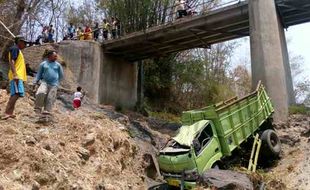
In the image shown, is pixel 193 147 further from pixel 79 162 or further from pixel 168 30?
pixel 168 30

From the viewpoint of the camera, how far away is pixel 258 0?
19.2 metres

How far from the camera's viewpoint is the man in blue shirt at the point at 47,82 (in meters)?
9.62

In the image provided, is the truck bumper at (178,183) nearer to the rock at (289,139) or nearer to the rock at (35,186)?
the rock at (35,186)

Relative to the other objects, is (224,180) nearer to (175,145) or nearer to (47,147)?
(175,145)

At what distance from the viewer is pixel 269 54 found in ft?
61.3

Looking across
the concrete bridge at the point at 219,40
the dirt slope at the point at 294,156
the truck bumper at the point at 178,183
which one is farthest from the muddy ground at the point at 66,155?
the concrete bridge at the point at 219,40

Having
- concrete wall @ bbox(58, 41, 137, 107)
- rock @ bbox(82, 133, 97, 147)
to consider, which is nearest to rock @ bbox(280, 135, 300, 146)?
rock @ bbox(82, 133, 97, 147)

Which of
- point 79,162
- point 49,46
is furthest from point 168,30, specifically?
point 79,162

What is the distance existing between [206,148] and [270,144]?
11.1 feet

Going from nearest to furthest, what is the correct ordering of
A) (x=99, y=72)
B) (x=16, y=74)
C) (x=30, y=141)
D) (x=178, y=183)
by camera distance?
(x=30, y=141) < (x=16, y=74) < (x=178, y=183) < (x=99, y=72)

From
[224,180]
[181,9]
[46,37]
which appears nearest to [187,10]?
[181,9]

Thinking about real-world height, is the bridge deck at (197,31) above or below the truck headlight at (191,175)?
above

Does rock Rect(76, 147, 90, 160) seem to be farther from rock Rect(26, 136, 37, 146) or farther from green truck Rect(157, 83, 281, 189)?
green truck Rect(157, 83, 281, 189)

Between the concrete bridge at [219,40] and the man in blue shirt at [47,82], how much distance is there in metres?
10.8
